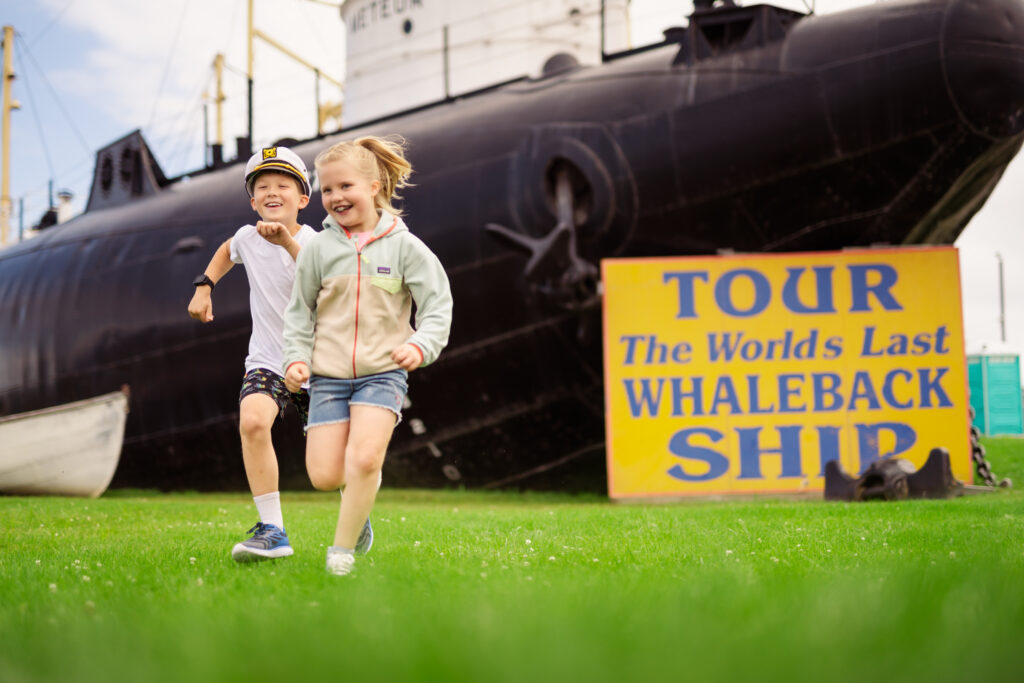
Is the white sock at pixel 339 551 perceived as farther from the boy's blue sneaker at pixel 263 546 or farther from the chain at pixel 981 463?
the chain at pixel 981 463

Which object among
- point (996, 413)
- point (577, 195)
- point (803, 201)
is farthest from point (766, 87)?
point (996, 413)

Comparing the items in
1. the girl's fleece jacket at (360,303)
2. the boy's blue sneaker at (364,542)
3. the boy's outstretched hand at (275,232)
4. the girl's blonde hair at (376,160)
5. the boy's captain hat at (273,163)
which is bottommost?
the boy's blue sneaker at (364,542)

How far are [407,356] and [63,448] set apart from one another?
9.08m

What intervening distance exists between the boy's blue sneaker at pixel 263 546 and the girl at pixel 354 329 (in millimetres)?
508

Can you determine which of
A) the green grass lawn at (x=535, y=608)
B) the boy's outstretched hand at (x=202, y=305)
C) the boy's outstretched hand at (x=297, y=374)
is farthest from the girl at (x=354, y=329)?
the boy's outstretched hand at (x=202, y=305)

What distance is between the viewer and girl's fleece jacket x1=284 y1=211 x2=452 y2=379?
366 centimetres

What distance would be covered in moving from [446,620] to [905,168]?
8.19 meters

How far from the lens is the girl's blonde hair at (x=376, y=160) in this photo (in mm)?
3756

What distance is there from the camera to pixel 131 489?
507 inches

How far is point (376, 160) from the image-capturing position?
153 inches

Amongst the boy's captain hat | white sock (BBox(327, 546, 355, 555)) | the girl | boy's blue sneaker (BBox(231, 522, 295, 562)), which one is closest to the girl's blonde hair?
the girl

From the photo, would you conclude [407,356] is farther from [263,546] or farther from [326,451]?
[263,546]

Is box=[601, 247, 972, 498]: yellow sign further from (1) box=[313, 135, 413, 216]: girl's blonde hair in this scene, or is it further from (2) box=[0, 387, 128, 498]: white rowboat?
(2) box=[0, 387, 128, 498]: white rowboat

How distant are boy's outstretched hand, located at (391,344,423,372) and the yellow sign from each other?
6383 mm
